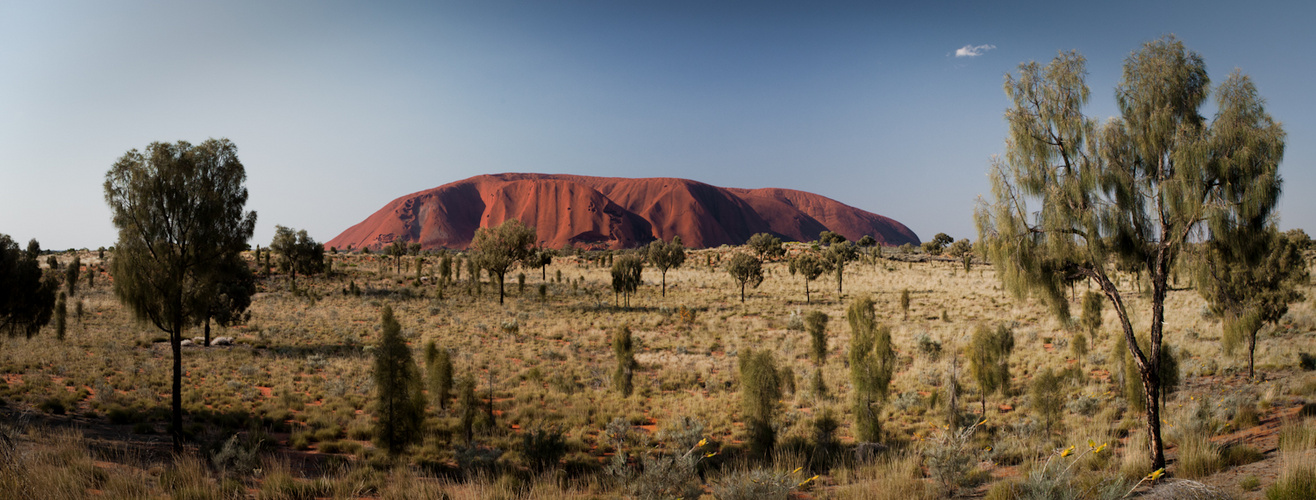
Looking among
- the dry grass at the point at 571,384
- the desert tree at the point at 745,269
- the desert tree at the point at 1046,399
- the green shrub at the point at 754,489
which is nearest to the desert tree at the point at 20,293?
the dry grass at the point at 571,384

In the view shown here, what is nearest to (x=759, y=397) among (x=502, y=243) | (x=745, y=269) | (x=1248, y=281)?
(x=1248, y=281)

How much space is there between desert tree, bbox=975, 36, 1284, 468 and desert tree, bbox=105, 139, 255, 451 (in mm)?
14530

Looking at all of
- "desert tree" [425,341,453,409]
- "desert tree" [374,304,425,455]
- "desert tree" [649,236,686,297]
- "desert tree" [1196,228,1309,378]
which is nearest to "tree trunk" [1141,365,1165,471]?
"desert tree" [1196,228,1309,378]

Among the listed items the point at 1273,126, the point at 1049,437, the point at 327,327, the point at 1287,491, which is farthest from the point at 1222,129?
the point at 327,327

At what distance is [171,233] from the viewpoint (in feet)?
32.0

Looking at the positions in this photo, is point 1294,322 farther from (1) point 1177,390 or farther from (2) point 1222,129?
(2) point 1222,129

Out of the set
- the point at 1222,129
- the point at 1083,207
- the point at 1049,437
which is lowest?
the point at 1049,437

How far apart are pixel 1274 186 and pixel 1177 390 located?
8524mm

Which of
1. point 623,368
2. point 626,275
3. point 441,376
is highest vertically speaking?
point 626,275

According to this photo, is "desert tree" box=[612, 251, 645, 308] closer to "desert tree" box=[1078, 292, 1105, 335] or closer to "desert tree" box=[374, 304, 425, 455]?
"desert tree" box=[1078, 292, 1105, 335]

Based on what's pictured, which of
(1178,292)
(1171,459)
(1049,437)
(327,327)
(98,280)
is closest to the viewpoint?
(1171,459)

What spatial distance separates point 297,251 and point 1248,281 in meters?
59.1

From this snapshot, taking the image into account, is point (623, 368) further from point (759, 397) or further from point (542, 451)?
point (542, 451)

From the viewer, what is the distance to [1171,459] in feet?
25.2
